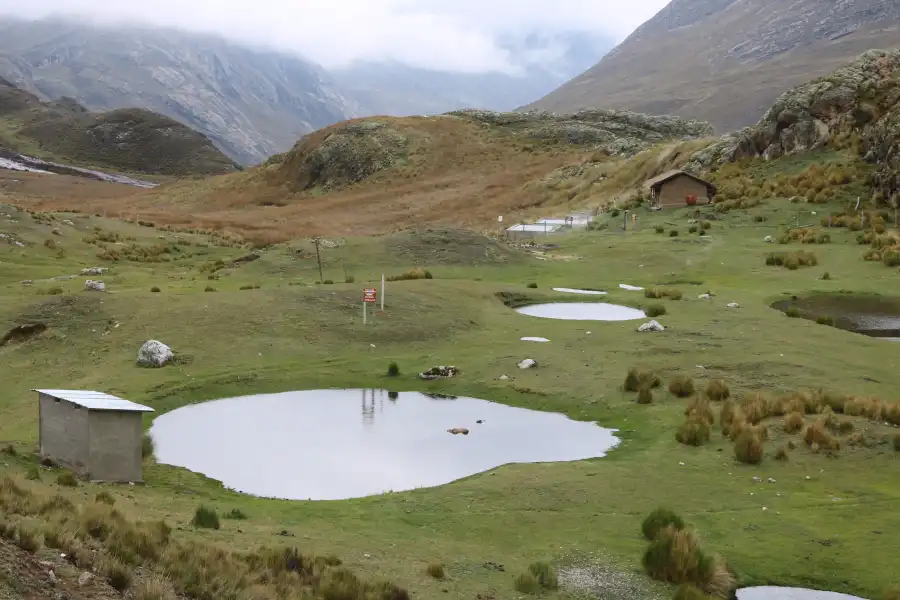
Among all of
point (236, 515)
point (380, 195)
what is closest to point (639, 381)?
point (236, 515)

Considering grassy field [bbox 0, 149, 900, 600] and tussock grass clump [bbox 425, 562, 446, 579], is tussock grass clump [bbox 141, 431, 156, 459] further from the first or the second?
tussock grass clump [bbox 425, 562, 446, 579]

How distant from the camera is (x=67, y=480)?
48.7 ft

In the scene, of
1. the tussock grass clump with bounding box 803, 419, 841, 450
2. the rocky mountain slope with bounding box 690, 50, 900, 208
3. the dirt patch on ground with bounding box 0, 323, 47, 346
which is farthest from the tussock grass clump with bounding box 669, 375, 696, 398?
the rocky mountain slope with bounding box 690, 50, 900, 208

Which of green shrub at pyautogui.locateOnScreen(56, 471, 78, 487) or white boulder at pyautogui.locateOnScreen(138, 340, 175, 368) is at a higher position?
white boulder at pyautogui.locateOnScreen(138, 340, 175, 368)

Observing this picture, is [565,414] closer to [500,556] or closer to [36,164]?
[500,556]

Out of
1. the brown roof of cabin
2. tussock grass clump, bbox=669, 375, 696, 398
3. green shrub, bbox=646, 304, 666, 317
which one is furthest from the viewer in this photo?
the brown roof of cabin

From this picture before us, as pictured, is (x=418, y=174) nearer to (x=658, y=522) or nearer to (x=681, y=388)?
(x=681, y=388)

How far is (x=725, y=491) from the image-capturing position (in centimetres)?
Result: 1648

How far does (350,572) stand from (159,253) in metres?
46.2

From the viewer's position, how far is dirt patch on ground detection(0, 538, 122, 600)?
8953 millimetres

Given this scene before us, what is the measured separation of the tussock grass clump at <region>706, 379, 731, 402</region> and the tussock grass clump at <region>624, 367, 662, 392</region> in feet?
4.35

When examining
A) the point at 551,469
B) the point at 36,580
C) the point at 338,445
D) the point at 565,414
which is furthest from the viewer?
the point at 565,414

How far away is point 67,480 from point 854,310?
2884cm

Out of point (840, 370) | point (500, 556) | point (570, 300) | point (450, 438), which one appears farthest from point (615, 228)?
point (500, 556)
